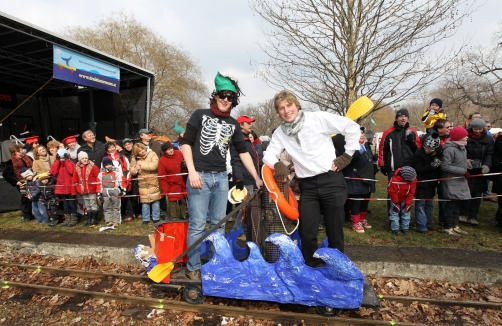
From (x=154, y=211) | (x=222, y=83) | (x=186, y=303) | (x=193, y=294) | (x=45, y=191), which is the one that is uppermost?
(x=222, y=83)

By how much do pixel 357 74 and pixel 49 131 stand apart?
54.2 feet

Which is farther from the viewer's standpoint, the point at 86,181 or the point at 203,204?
the point at 86,181

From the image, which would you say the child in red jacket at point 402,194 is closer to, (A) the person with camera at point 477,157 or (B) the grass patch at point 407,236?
(B) the grass patch at point 407,236

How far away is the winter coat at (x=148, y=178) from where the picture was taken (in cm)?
646

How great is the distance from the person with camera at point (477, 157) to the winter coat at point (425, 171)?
2.44ft

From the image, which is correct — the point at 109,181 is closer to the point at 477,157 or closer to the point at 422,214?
the point at 422,214

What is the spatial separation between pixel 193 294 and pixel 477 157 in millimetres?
5550

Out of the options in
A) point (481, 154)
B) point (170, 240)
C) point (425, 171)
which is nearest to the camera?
point (170, 240)

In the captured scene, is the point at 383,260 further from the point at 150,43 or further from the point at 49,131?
the point at 150,43

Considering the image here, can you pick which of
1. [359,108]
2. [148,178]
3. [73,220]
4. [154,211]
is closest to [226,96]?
[359,108]

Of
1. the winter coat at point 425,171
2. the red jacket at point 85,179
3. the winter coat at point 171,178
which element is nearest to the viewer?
the winter coat at point 425,171

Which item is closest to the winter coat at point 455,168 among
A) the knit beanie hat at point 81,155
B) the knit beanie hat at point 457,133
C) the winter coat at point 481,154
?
the knit beanie hat at point 457,133

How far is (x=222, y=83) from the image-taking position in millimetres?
3236

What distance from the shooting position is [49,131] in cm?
1655
